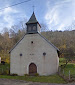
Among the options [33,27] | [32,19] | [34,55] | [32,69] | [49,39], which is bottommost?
[32,69]

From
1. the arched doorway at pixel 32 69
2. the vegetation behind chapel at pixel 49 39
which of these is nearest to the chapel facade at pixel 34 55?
the arched doorway at pixel 32 69

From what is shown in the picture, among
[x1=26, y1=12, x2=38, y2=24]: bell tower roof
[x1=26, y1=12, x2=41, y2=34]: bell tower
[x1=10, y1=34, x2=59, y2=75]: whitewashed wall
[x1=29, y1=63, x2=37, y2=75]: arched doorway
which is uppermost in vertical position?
[x1=26, y1=12, x2=38, y2=24]: bell tower roof

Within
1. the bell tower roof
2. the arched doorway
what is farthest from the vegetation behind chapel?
the arched doorway

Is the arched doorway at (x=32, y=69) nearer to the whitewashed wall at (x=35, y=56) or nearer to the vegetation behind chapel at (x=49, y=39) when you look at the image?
the whitewashed wall at (x=35, y=56)

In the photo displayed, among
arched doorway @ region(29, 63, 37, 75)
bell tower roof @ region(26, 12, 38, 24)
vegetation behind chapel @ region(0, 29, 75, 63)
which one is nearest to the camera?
arched doorway @ region(29, 63, 37, 75)

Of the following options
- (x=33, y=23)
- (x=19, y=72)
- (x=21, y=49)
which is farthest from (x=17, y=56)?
(x=33, y=23)

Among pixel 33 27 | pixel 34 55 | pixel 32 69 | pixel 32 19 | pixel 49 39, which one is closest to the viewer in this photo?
pixel 32 69

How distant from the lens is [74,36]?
34.7m

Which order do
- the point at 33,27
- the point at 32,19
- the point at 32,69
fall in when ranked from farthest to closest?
the point at 32,19 → the point at 33,27 → the point at 32,69

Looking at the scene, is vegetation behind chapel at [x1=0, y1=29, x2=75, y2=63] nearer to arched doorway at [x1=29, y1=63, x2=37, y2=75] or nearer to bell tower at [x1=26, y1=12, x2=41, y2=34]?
bell tower at [x1=26, y1=12, x2=41, y2=34]

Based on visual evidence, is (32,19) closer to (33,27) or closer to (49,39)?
(33,27)

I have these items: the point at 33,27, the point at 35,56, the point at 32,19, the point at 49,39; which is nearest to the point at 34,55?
the point at 35,56

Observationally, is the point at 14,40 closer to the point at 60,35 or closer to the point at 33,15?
the point at 60,35

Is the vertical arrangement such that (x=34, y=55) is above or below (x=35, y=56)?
above
